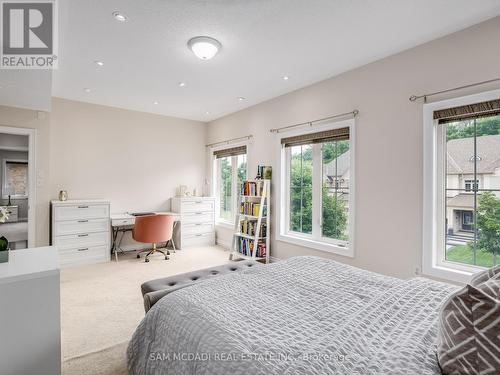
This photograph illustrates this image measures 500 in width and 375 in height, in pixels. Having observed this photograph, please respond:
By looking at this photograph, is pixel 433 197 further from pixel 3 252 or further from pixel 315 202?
pixel 3 252

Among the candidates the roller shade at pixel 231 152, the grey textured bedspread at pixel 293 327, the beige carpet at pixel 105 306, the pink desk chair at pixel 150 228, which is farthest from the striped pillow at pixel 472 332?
the roller shade at pixel 231 152

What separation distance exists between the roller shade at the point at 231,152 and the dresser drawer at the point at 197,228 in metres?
1.43

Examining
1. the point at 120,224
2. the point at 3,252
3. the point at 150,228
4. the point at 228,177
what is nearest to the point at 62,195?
the point at 120,224

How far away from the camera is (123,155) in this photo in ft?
16.1

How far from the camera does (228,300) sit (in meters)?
1.35

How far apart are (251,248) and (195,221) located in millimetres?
1591

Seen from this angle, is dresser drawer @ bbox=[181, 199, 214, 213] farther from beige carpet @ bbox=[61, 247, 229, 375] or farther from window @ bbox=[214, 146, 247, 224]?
beige carpet @ bbox=[61, 247, 229, 375]

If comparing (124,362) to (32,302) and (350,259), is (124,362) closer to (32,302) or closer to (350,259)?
(32,302)

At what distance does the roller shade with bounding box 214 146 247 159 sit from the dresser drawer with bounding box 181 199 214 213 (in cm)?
99

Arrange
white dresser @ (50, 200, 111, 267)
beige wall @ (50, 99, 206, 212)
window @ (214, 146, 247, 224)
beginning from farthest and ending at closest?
window @ (214, 146, 247, 224) → beige wall @ (50, 99, 206, 212) → white dresser @ (50, 200, 111, 267)

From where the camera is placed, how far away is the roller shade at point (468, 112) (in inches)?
84.5

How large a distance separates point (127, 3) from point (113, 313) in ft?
8.90

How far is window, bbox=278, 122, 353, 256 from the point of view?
10.9 ft

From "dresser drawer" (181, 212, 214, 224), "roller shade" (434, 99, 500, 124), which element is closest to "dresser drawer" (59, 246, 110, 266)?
"dresser drawer" (181, 212, 214, 224)
